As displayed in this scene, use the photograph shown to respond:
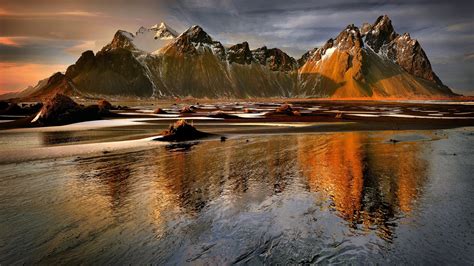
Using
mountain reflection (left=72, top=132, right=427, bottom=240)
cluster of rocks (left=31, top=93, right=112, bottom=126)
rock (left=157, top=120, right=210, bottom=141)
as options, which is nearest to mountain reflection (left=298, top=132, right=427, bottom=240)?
mountain reflection (left=72, top=132, right=427, bottom=240)

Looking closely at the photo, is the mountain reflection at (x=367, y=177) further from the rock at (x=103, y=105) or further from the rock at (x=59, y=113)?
the rock at (x=103, y=105)

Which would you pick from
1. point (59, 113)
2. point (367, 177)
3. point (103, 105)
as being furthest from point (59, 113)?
point (367, 177)

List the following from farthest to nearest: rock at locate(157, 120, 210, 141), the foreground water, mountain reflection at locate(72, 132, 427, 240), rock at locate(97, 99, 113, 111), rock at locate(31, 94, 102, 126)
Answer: rock at locate(97, 99, 113, 111) < rock at locate(31, 94, 102, 126) < rock at locate(157, 120, 210, 141) < mountain reflection at locate(72, 132, 427, 240) < the foreground water

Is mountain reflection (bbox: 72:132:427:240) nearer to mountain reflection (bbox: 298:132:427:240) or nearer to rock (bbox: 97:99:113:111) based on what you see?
mountain reflection (bbox: 298:132:427:240)

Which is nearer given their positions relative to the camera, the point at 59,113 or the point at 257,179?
the point at 257,179

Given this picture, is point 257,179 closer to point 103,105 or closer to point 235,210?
point 235,210

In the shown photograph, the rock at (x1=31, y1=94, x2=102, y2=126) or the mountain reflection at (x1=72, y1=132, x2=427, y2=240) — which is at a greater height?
the rock at (x1=31, y1=94, x2=102, y2=126)

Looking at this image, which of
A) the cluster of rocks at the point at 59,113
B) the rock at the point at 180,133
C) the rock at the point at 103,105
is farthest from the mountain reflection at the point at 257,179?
the rock at the point at 103,105

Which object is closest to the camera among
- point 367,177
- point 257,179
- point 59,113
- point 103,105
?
point 257,179

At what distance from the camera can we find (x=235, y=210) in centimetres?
1102

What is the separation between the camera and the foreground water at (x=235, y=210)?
8062 mm

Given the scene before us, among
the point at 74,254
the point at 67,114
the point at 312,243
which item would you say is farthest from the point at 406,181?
the point at 67,114

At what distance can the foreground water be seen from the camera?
8.06 metres

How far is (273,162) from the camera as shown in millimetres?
19047
